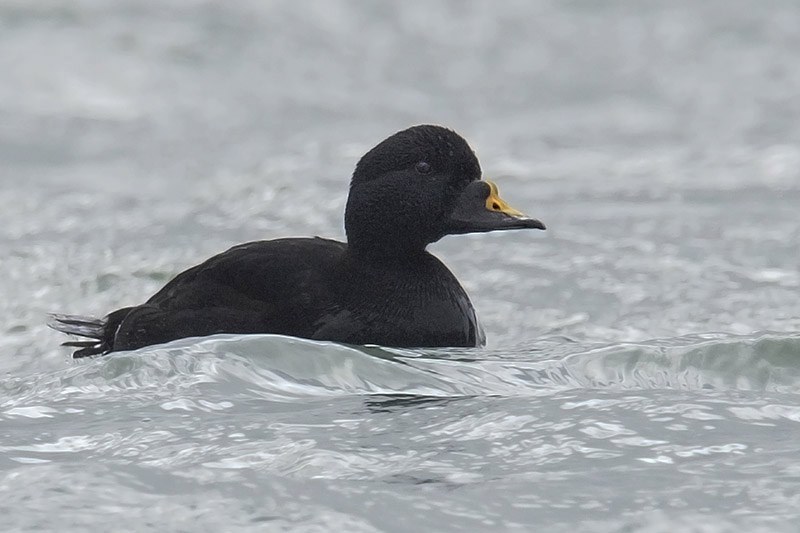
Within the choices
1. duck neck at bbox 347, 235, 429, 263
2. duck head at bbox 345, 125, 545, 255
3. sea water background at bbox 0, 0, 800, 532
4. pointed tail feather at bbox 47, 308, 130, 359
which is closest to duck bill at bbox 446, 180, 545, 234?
duck head at bbox 345, 125, 545, 255

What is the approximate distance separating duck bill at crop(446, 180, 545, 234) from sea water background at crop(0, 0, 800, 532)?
451 millimetres

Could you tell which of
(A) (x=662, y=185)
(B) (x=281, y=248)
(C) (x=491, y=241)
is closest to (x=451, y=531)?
(B) (x=281, y=248)

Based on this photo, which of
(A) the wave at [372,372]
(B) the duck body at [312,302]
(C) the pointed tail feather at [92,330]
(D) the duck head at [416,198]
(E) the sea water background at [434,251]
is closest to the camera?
(E) the sea water background at [434,251]

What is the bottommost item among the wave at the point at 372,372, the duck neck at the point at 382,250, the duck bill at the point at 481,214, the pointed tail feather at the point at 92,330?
the wave at the point at 372,372

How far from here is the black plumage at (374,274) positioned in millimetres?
5375

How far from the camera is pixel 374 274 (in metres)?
5.51

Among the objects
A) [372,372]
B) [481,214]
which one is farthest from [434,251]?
[372,372]

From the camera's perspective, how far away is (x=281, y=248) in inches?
220

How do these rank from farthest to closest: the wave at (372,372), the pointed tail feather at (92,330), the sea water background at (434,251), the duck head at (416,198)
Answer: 1. the pointed tail feather at (92,330)
2. the duck head at (416,198)
3. the wave at (372,372)
4. the sea water background at (434,251)

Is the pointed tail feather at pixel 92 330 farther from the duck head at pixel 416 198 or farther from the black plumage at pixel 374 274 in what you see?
the duck head at pixel 416 198

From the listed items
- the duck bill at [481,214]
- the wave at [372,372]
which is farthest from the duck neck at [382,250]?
the wave at [372,372]

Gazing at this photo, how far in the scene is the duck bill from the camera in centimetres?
558

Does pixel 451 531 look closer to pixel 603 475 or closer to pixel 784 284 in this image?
pixel 603 475

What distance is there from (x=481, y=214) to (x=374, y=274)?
1.45 ft
